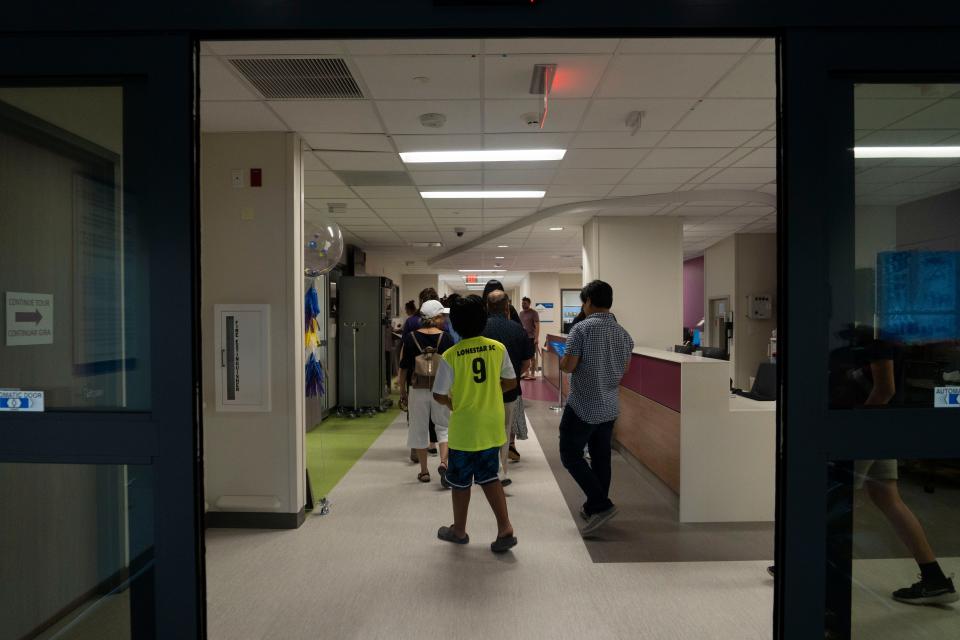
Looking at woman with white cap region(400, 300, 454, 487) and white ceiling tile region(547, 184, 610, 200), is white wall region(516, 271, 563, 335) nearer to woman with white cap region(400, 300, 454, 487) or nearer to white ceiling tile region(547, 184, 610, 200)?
white ceiling tile region(547, 184, 610, 200)

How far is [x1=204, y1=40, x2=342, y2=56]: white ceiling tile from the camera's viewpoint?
2.68 meters

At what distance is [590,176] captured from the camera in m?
5.29

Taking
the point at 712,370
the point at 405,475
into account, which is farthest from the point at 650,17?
the point at 405,475

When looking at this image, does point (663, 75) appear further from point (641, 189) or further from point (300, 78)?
point (641, 189)

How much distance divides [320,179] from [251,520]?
10.3 feet

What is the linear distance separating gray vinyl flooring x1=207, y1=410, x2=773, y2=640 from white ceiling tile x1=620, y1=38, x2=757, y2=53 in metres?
2.81

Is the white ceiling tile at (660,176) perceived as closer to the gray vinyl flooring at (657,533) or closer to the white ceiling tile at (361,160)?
the white ceiling tile at (361,160)

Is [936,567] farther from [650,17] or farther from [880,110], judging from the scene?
[650,17]

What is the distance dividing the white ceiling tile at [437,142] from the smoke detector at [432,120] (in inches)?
9.1

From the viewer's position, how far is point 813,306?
4.41ft

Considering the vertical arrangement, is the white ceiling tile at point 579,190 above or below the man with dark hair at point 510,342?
above

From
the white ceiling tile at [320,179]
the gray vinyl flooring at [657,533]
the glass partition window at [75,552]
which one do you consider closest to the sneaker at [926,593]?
the gray vinyl flooring at [657,533]

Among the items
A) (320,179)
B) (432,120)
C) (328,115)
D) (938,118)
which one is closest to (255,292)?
(328,115)

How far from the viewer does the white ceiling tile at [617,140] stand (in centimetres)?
404
